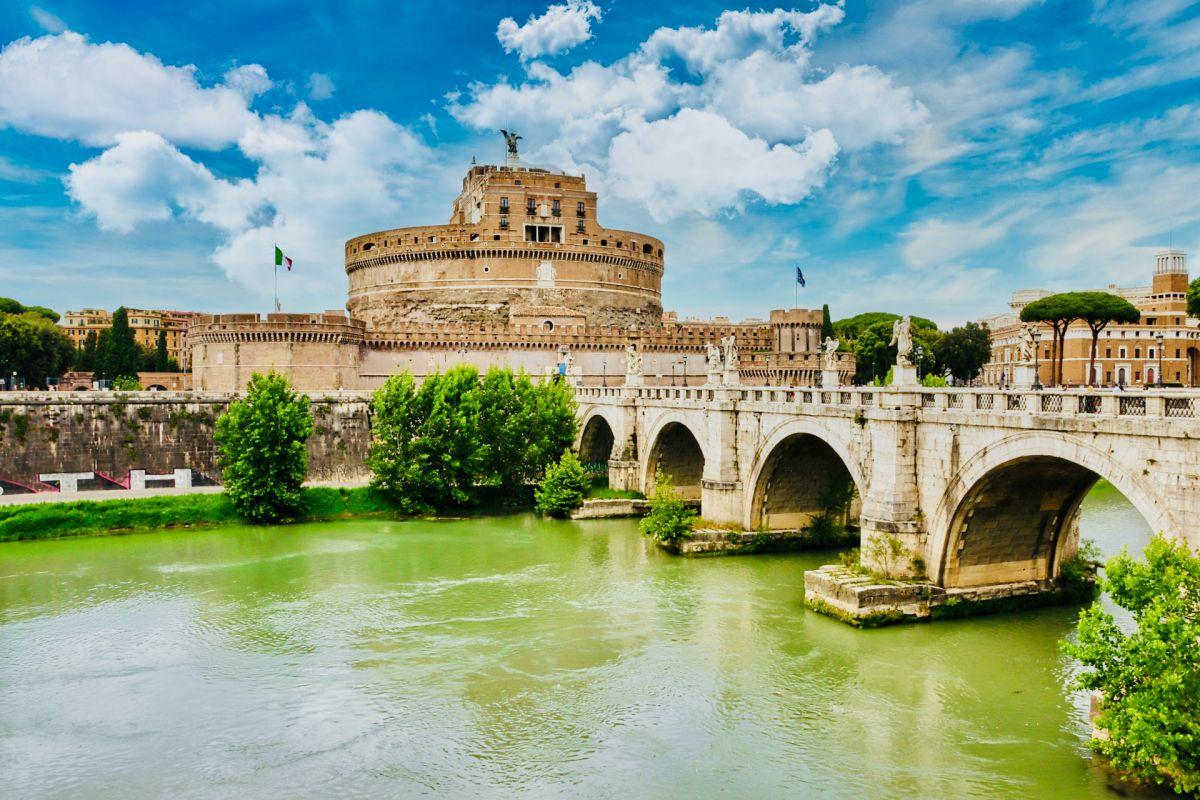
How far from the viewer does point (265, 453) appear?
88.6ft

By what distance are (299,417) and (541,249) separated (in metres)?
27.8

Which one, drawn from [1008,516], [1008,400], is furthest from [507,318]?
[1008,400]

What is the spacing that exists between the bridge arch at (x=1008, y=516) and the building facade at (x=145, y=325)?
75.6 m

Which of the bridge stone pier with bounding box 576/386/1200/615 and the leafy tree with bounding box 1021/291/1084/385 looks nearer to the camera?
the bridge stone pier with bounding box 576/386/1200/615

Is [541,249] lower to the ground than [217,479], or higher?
higher

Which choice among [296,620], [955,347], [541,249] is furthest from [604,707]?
[541,249]

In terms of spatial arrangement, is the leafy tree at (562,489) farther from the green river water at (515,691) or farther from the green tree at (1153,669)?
the green tree at (1153,669)

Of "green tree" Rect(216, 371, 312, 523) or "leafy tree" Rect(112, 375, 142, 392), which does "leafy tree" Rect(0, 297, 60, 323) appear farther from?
"green tree" Rect(216, 371, 312, 523)

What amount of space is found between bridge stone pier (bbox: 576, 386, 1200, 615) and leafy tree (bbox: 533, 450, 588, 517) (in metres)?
5.72

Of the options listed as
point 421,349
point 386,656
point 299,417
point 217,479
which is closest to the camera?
point 386,656

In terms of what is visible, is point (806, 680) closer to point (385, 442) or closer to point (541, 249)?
point (385, 442)

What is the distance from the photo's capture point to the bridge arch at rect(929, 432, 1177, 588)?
13883mm

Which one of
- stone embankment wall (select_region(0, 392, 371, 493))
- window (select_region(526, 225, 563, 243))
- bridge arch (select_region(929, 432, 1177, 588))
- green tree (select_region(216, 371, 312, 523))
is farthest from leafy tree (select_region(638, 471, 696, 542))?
window (select_region(526, 225, 563, 243))

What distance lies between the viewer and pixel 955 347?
46.7m
